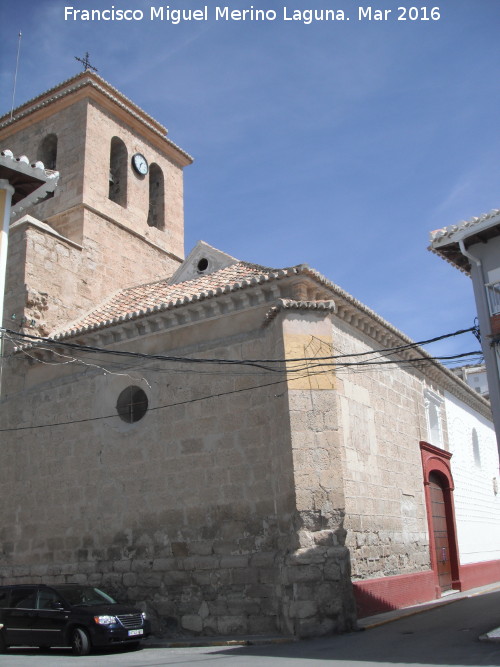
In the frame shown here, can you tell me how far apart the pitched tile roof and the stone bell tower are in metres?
0.81

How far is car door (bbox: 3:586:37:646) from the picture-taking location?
9.16 meters

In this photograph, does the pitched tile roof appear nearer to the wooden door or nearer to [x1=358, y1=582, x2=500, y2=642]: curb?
[x1=358, y1=582, x2=500, y2=642]: curb

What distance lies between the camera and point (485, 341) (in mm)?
9984

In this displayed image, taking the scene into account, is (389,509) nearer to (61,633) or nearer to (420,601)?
(420,601)

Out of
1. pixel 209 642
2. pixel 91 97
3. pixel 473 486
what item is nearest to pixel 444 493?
pixel 473 486

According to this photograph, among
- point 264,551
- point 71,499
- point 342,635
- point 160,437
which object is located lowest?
Result: point 342,635

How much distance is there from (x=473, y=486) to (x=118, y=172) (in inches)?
488

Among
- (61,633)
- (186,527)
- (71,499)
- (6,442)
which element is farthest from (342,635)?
(6,442)

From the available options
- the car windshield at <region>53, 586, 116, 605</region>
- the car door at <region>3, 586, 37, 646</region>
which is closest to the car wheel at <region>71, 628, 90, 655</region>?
the car windshield at <region>53, 586, 116, 605</region>

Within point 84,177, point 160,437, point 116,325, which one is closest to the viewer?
point 160,437

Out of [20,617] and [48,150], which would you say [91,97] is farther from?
[20,617]

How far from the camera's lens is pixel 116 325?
39.5 feet

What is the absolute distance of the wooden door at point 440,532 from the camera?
13805mm

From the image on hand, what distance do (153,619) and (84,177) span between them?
10246 mm
